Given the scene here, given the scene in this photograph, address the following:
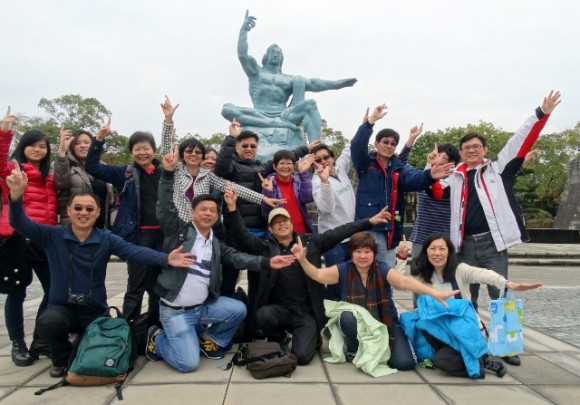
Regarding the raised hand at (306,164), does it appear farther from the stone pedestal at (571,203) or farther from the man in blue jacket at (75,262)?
the stone pedestal at (571,203)

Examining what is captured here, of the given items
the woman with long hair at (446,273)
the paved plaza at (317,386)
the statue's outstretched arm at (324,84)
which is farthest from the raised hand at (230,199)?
the statue's outstretched arm at (324,84)

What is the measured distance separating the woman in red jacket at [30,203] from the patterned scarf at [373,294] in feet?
7.55

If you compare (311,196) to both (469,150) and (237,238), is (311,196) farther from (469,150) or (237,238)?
(469,150)

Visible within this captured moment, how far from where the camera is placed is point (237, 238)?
12.3 ft

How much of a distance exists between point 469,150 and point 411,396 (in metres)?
2.11

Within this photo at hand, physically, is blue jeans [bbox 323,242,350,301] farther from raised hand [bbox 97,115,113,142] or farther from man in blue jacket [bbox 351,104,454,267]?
raised hand [bbox 97,115,113,142]

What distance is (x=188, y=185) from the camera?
12.5ft

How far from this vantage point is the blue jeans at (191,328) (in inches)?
124

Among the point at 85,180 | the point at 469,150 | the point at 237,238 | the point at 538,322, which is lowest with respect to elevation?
the point at 538,322

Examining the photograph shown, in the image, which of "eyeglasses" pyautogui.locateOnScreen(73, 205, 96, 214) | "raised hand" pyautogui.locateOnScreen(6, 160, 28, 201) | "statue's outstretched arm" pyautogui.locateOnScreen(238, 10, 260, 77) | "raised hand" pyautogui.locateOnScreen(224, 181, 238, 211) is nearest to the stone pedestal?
"statue's outstretched arm" pyautogui.locateOnScreen(238, 10, 260, 77)

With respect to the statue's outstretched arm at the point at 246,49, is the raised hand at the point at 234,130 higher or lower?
lower

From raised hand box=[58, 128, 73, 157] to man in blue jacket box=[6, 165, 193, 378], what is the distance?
65 cm

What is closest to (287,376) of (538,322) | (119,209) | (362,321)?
(362,321)

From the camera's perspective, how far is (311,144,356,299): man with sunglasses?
3.91 meters
